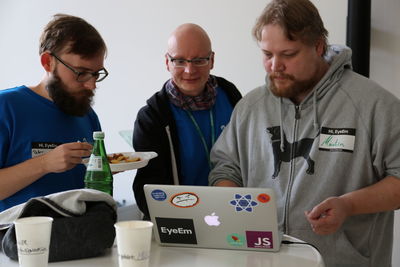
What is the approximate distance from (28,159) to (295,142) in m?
1.00

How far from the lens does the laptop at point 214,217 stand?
5.11 ft

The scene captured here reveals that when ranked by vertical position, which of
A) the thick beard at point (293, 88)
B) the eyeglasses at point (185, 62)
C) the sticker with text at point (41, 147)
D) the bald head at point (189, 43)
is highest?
the bald head at point (189, 43)

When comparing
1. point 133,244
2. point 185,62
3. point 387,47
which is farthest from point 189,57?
point 387,47

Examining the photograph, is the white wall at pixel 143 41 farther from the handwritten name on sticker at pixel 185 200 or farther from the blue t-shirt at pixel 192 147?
the handwritten name on sticker at pixel 185 200

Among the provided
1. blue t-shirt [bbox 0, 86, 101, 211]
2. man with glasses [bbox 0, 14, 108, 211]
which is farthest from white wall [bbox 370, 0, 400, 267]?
blue t-shirt [bbox 0, 86, 101, 211]

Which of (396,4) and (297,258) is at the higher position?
(396,4)

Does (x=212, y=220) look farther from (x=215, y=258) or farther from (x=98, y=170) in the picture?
(x=98, y=170)

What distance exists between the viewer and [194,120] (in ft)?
8.06

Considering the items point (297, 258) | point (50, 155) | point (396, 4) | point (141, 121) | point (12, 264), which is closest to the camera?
point (12, 264)

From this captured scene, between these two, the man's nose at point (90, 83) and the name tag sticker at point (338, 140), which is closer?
the name tag sticker at point (338, 140)

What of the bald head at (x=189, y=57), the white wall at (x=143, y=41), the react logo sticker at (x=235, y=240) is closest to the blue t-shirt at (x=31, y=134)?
the bald head at (x=189, y=57)

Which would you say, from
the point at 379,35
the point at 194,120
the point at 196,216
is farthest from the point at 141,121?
the point at 379,35

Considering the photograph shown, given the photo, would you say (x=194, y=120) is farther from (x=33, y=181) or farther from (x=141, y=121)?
(x=33, y=181)

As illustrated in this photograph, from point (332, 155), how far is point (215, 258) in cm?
71
